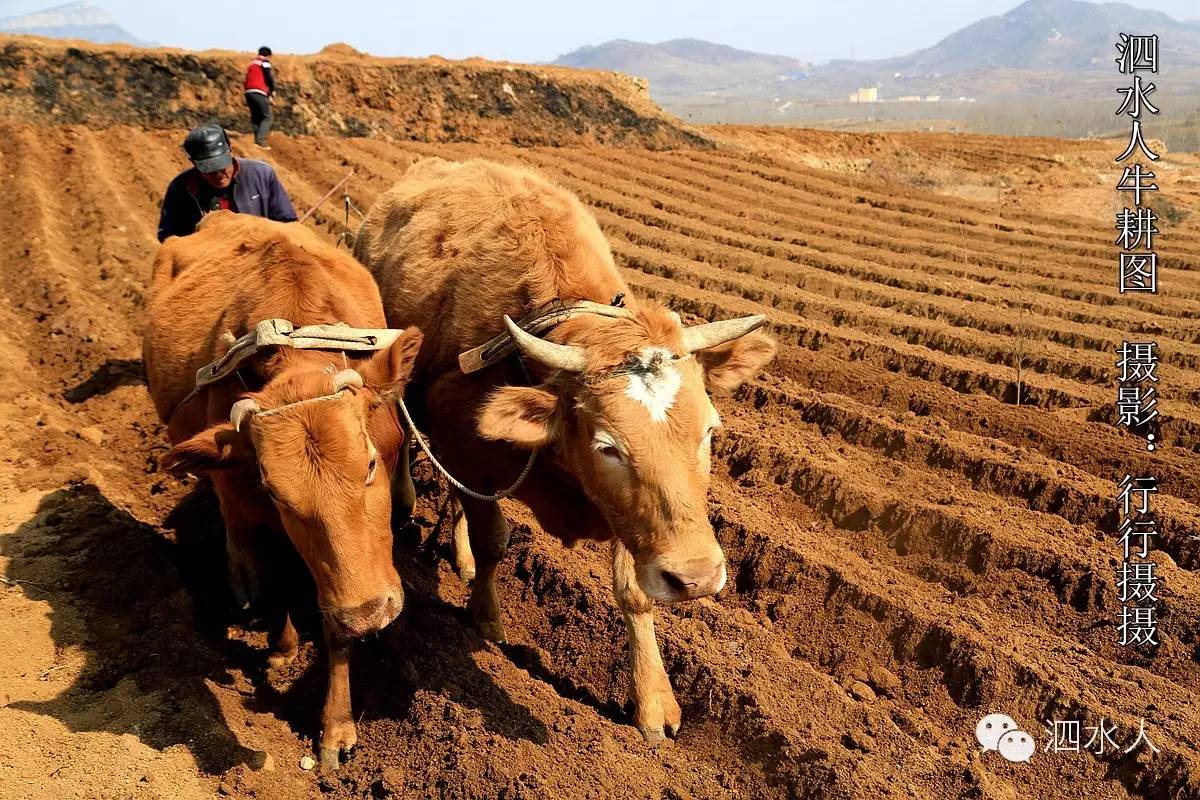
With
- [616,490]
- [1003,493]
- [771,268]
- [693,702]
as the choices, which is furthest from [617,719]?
[771,268]

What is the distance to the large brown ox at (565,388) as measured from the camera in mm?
3335

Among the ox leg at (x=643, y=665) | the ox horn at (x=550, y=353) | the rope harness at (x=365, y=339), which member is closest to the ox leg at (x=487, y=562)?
the rope harness at (x=365, y=339)

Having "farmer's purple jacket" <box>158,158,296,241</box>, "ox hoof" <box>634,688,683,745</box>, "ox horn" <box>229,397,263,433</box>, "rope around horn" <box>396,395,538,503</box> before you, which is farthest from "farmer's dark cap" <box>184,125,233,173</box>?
"ox hoof" <box>634,688,683,745</box>

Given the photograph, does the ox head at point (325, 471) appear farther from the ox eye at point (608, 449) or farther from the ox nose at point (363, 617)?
the ox eye at point (608, 449)

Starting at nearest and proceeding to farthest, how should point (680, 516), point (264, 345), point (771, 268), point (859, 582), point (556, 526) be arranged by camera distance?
point (680, 516) < point (264, 345) < point (556, 526) < point (859, 582) < point (771, 268)

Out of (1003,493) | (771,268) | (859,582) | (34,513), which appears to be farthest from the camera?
(771,268)

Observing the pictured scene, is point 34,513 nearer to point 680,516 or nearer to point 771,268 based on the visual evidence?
point 680,516

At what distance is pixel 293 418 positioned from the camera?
327cm

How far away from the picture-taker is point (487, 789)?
12.0 feet

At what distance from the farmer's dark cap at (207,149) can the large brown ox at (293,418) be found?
0.87 m

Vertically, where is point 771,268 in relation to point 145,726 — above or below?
above

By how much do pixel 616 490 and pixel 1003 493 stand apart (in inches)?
150

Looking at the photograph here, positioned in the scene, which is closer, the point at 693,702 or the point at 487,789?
the point at 487,789

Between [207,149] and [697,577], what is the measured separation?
461cm
